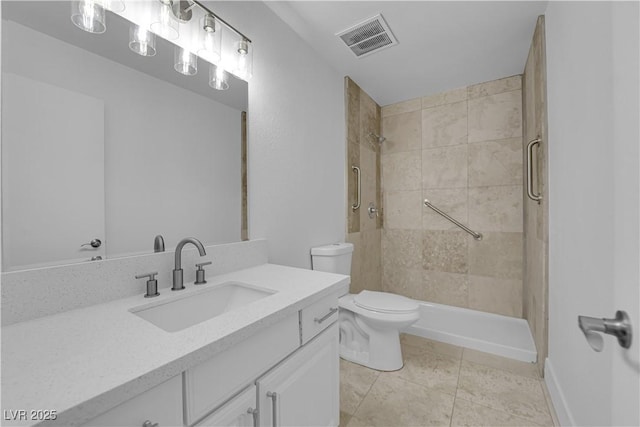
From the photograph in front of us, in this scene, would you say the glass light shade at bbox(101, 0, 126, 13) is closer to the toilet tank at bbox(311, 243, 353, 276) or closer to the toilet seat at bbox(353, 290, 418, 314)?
the toilet tank at bbox(311, 243, 353, 276)

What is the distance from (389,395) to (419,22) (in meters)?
2.33

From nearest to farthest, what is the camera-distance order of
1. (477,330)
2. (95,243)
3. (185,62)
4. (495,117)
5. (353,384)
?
(95,243), (185,62), (353,384), (477,330), (495,117)

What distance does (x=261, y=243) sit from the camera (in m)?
1.45

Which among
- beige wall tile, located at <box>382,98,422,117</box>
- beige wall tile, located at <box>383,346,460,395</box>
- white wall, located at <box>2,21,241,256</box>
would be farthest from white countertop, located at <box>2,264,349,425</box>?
beige wall tile, located at <box>382,98,422,117</box>

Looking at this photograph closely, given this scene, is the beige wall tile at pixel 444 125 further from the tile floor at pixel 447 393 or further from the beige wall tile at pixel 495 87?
the tile floor at pixel 447 393

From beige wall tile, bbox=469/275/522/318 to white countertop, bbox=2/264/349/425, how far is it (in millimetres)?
2251

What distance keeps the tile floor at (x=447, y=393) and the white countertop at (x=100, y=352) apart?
1.03 m

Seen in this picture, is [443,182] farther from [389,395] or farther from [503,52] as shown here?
[389,395]

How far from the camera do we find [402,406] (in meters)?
1.46

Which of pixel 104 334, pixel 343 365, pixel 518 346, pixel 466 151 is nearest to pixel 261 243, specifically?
pixel 104 334

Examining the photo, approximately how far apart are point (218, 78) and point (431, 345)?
2.34 meters

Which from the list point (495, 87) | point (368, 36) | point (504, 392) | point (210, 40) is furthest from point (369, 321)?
point (495, 87)

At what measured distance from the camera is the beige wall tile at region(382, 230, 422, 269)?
2.78 meters

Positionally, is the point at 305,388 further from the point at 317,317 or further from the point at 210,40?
the point at 210,40
